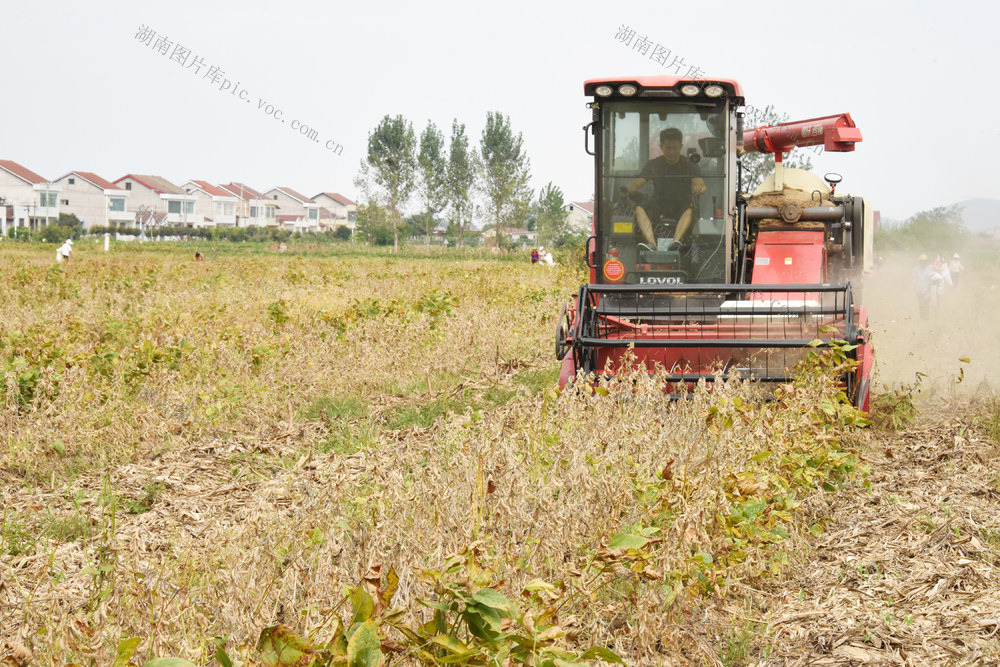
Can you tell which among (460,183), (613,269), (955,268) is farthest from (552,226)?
(613,269)

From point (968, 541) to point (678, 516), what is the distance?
1795mm

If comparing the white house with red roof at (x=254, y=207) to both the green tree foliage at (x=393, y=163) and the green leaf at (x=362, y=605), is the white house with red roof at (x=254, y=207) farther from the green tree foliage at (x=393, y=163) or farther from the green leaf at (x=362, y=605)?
the green leaf at (x=362, y=605)

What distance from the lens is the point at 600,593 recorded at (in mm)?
4012

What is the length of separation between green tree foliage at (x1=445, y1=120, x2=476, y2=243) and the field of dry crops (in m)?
68.7

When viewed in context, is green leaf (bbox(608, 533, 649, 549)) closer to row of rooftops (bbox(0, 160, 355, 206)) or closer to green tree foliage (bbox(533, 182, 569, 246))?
green tree foliage (bbox(533, 182, 569, 246))

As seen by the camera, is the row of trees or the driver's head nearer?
the driver's head

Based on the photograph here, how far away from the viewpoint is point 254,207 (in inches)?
4855

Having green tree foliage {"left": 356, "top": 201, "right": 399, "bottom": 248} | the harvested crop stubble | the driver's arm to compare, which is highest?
green tree foliage {"left": 356, "top": 201, "right": 399, "bottom": 248}

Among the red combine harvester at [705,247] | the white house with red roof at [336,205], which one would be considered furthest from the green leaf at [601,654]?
the white house with red roof at [336,205]

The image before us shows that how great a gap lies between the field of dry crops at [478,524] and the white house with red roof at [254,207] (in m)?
111

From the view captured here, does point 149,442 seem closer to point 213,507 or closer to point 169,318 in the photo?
point 213,507

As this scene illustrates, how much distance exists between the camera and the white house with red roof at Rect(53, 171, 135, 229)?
9650cm

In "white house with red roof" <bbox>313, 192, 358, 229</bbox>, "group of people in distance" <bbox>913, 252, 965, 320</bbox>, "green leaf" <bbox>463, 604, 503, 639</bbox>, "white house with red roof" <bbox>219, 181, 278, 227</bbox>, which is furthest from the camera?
"white house with red roof" <bbox>313, 192, 358, 229</bbox>

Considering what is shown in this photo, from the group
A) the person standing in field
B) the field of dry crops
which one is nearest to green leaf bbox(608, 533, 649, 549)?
the field of dry crops
